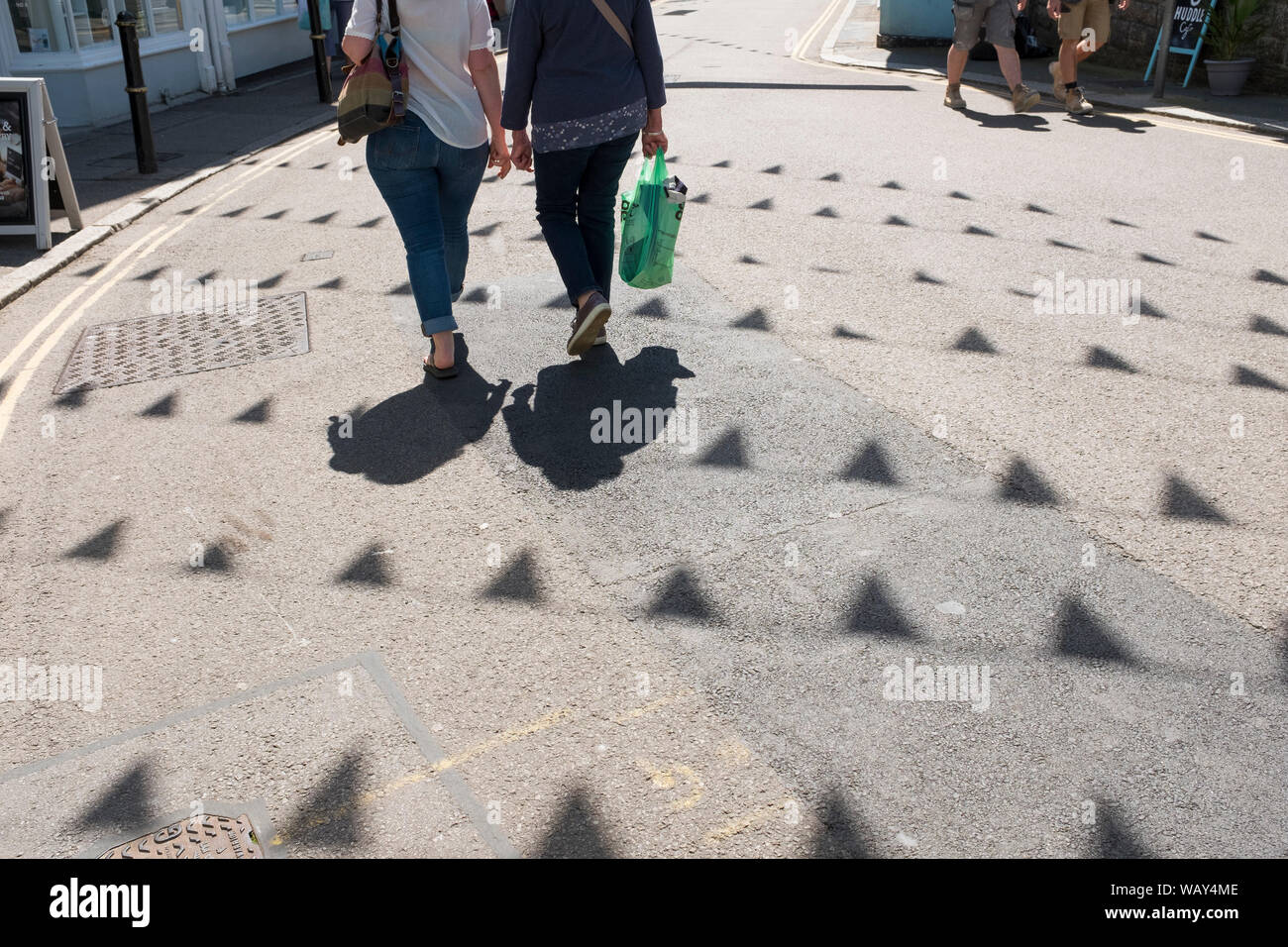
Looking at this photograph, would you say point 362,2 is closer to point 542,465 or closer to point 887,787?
point 542,465

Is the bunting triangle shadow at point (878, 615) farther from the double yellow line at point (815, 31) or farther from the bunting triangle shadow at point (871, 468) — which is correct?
the double yellow line at point (815, 31)

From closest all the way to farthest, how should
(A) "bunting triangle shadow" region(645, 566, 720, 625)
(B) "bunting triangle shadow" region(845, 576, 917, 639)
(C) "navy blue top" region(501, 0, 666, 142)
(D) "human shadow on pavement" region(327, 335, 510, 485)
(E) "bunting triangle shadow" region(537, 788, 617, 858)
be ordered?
1. (E) "bunting triangle shadow" region(537, 788, 617, 858)
2. (B) "bunting triangle shadow" region(845, 576, 917, 639)
3. (A) "bunting triangle shadow" region(645, 566, 720, 625)
4. (D) "human shadow on pavement" region(327, 335, 510, 485)
5. (C) "navy blue top" region(501, 0, 666, 142)

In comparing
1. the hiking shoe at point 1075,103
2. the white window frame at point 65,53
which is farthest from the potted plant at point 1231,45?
the white window frame at point 65,53

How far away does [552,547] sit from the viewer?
4332 millimetres

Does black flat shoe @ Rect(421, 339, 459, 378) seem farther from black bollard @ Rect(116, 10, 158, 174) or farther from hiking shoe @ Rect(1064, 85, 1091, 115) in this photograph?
hiking shoe @ Rect(1064, 85, 1091, 115)

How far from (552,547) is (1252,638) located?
2357mm

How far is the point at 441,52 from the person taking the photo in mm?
5379

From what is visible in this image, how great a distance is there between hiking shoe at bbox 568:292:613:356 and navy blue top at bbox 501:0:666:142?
756mm

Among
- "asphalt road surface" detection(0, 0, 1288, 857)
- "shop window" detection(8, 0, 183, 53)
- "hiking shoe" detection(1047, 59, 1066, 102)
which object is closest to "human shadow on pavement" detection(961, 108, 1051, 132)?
"hiking shoe" detection(1047, 59, 1066, 102)

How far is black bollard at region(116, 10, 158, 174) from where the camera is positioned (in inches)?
404

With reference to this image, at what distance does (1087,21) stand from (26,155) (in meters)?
10.7
